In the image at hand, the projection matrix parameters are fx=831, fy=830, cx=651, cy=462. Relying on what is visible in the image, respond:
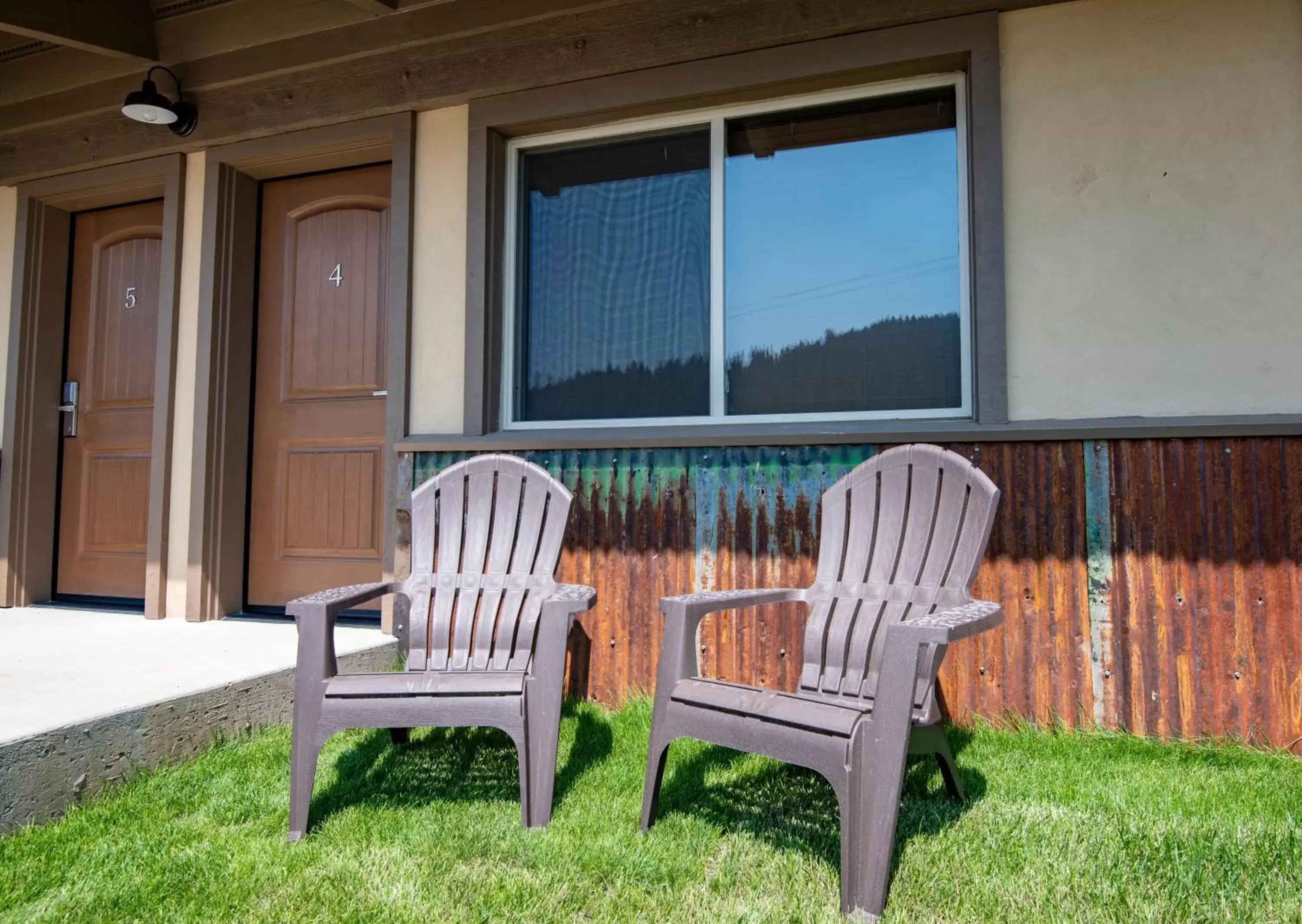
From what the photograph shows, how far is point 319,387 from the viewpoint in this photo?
381 cm

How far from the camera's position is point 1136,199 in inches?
106

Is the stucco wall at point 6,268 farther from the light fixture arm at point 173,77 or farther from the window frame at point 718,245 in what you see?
the window frame at point 718,245

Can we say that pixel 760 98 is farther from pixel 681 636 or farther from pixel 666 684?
pixel 666 684

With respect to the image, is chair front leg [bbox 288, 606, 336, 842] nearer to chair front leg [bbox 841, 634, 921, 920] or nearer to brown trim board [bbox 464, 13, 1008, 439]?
chair front leg [bbox 841, 634, 921, 920]

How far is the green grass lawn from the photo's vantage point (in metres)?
1.59

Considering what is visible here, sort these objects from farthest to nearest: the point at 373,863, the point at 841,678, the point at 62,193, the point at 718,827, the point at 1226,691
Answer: the point at 62,193
the point at 1226,691
the point at 841,678
the point at 718,827
the point at 373,863

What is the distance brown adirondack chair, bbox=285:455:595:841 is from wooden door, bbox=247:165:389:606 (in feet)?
4.06

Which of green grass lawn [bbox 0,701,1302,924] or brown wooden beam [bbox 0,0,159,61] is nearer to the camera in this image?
green grass lawn [bbox 0,701,1302,924]

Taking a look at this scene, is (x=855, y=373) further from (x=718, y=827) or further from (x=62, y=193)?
(x=62, y=193)

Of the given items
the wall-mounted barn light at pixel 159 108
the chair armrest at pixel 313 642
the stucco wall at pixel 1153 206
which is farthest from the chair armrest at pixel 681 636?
the wall-mounted barn light at pixel 159 108

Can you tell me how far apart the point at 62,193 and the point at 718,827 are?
14.3ft

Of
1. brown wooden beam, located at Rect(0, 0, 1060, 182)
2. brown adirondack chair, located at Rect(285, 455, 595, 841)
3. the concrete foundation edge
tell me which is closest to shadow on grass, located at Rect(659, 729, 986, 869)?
brown adirondack chair, located at Rect(285, 455, 595, 841)

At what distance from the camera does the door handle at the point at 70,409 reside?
423cm

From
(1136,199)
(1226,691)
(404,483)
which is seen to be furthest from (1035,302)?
(404,483)
